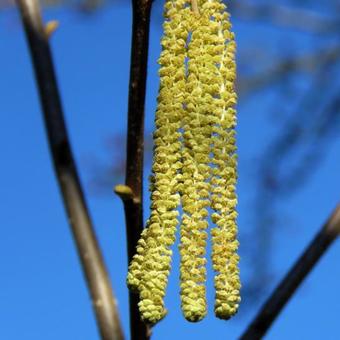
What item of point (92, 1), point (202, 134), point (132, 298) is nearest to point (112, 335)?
point (132, 298)

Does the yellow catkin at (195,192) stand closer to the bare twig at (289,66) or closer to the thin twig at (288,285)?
the thin twig at (288,285)

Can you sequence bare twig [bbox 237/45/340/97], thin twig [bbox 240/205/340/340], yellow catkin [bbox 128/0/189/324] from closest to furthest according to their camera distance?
yellow catkin [bbox 128/0/189/324]
thin twig [bbox 240/205/340/340]
bare twig [bbox 237/45/340/97]

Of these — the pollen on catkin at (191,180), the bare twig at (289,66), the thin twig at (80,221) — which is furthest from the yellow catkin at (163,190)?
the bare twig at (289,66)

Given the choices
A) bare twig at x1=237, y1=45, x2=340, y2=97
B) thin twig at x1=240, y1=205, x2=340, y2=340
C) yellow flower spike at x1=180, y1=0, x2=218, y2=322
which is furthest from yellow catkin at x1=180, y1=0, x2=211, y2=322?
bare twig at x1=237, y1=45, x2=340, y2=97

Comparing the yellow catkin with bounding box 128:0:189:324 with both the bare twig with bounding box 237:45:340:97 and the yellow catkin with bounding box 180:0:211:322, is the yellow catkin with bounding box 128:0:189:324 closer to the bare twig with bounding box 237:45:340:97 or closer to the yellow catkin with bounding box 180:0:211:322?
the yellow catkin with bounding box 180:0:211:322

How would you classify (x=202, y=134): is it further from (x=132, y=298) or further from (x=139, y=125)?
(x=132, y=298)

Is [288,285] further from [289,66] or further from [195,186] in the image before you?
[289,66]

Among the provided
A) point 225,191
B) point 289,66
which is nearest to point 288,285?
point 225,191
